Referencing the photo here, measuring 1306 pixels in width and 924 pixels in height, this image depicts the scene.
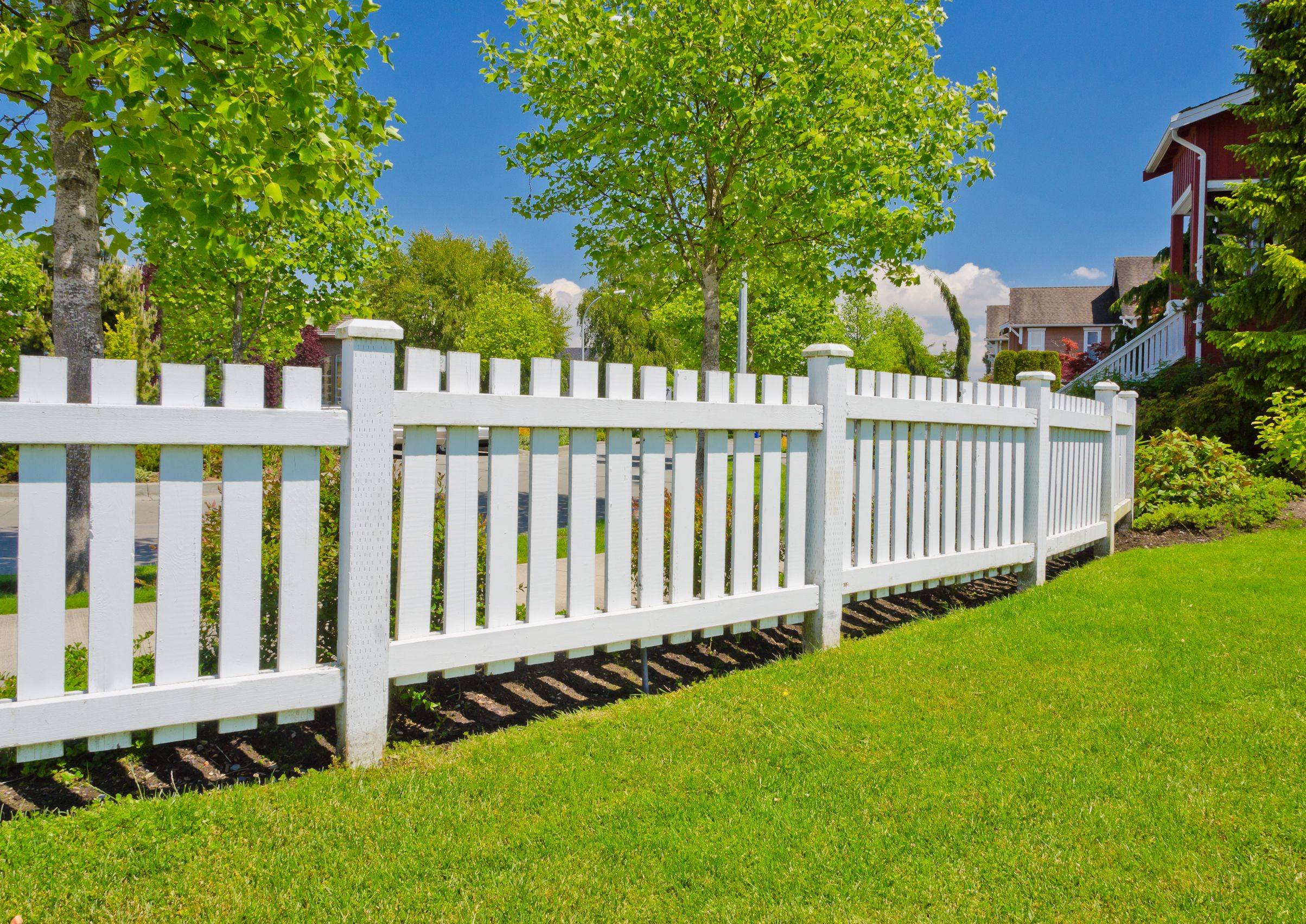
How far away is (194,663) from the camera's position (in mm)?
2762

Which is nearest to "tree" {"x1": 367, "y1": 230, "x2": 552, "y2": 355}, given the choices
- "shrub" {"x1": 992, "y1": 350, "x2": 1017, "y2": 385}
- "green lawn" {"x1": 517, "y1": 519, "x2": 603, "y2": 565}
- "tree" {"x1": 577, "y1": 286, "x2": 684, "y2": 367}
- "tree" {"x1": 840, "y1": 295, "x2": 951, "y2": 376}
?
"tree" {"x1": 577, "y1": 286, "x2": 684, "y2": 367}

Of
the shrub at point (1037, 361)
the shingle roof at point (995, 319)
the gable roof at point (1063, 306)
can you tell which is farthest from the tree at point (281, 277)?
the shingle roof at point (995, 319)

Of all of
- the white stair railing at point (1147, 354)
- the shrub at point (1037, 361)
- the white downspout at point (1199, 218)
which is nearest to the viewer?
the white downspout at point (1199, 218)

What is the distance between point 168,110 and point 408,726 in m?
3.44

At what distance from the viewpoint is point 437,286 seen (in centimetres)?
3925

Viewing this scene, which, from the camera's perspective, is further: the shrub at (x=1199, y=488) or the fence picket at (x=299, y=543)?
the shrub at (x=1199, y=488)

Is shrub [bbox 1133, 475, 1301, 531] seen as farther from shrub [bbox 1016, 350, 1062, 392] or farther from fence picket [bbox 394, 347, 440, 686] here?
shrub [bbox 1016, 350, 1062, 392]

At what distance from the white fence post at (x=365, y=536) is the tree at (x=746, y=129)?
17.3ft

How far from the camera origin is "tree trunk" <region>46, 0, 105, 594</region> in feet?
16.3

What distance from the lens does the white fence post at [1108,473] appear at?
26.0 feet

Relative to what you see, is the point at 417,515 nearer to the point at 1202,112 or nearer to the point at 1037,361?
the point at 1202,112

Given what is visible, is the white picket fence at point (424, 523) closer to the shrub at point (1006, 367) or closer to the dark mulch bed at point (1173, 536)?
the dark mulch bed at point (1173, 536)

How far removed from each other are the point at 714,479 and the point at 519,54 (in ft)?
19.7

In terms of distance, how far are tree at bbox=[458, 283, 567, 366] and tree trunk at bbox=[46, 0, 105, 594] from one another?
80.1 ft
